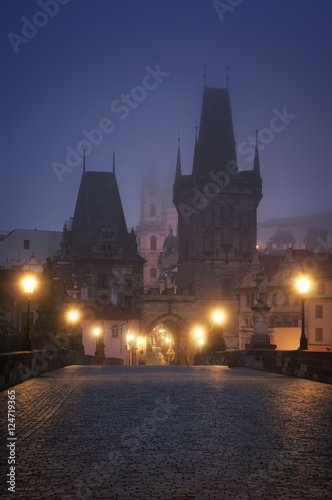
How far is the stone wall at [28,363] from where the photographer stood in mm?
13703

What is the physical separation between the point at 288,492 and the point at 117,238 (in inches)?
2733

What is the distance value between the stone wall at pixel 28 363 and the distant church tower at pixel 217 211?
53.1 metres

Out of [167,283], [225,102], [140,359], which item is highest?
[225,102]

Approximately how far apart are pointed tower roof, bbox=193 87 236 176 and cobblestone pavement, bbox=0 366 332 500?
71928mm

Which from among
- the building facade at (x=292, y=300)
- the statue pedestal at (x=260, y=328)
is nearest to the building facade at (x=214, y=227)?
the building facade at (x=292, y=300)

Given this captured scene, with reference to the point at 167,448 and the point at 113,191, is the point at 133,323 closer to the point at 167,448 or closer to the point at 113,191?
the point at 113,191

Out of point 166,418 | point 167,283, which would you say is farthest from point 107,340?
point 167,283

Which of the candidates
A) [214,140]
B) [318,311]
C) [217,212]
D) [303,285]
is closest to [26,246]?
[217,212]

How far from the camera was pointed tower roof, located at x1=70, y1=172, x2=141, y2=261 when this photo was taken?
245ft

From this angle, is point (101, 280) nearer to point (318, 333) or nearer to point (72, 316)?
point (318, 333)

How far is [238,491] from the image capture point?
586 centimetres

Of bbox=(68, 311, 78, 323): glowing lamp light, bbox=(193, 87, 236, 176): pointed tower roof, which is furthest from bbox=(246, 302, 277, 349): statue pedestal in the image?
bbox=(193, 87, 236, 176): pointed tower roof

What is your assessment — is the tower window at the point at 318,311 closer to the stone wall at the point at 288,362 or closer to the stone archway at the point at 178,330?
the stone archway at the point at 178,330

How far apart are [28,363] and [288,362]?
7.07 meters
